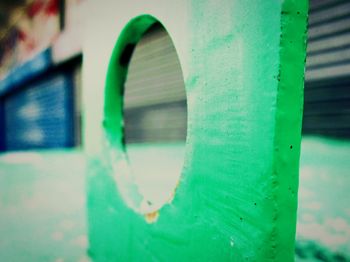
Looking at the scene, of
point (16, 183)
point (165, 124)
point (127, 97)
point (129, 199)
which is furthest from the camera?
point (127, 97)

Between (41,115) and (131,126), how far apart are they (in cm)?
429

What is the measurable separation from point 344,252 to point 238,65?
119cm

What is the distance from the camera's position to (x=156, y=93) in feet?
21.8

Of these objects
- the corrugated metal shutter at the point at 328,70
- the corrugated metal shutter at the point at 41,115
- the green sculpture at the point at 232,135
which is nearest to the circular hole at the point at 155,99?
the corrugated metal shutter at the point at 41,115

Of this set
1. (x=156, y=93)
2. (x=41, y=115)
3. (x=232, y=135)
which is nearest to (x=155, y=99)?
(x=156, y=93)

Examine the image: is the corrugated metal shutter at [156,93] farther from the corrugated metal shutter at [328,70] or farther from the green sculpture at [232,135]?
the green sculpture at [232,135]

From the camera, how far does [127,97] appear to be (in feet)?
24.5

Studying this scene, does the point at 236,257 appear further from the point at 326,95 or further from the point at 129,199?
the point at 326,95

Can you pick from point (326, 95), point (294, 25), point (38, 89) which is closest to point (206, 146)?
point (294, 25)

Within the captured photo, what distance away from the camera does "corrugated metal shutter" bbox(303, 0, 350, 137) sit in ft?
13.3

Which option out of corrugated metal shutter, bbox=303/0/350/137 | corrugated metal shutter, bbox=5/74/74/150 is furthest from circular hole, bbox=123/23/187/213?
corrugated metal shutter, bbox=303/0/350/137

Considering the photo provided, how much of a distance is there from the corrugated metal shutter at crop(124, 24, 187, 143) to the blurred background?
0.07ft

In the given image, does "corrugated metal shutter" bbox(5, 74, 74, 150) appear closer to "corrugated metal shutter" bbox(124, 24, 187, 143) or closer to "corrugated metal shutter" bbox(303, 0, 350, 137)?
"corrugated metal shutter" bbox(124, 24, 187, 143)

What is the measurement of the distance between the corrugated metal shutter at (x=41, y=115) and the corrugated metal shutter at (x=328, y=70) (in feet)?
21.0
